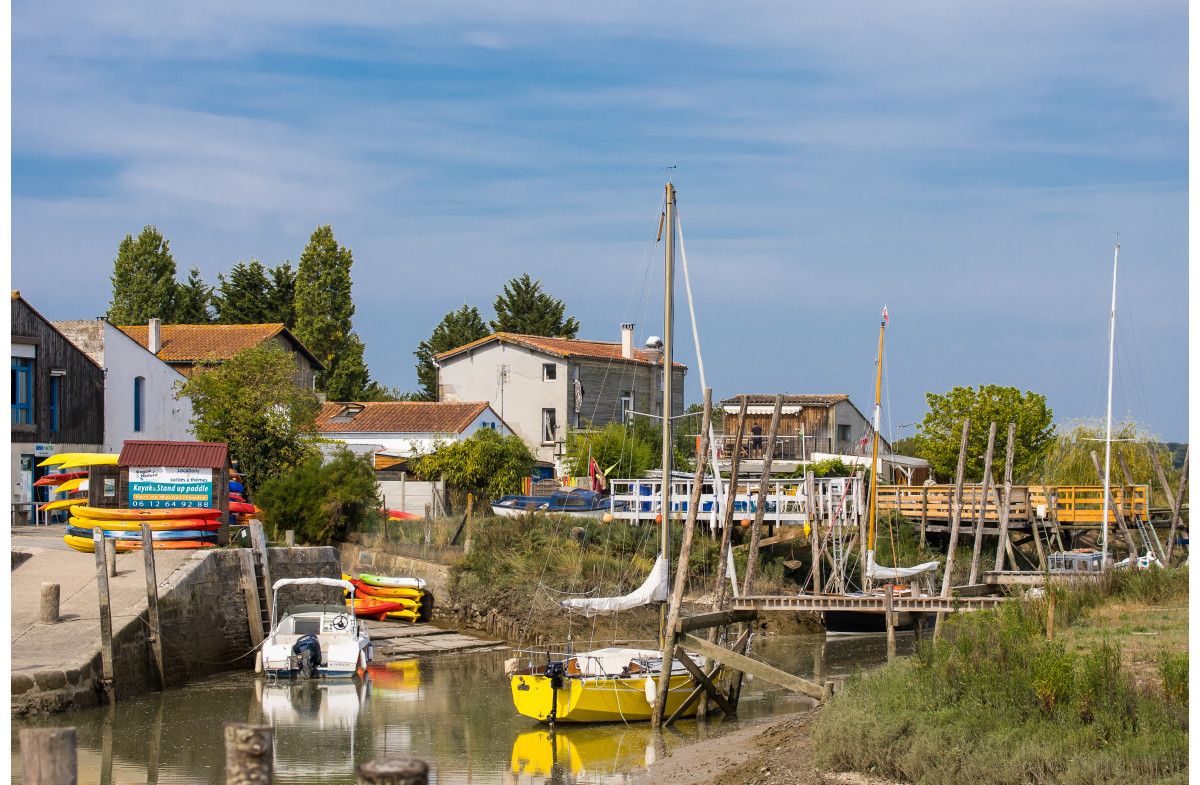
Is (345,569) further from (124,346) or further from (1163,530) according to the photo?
(1163,530)

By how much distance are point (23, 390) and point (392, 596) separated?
43.6 feet

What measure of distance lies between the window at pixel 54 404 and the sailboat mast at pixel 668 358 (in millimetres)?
22042

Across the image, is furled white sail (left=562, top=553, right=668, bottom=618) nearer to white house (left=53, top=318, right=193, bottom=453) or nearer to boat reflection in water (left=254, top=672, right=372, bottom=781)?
boat reflection in water (left=254, top=672, right=372, bottom=781)

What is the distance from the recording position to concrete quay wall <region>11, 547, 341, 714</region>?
776 inches

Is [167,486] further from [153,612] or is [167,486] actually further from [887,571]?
[887,571]

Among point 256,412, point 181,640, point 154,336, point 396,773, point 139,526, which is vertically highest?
point 154,336

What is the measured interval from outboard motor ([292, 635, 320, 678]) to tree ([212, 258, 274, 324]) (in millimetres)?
51513

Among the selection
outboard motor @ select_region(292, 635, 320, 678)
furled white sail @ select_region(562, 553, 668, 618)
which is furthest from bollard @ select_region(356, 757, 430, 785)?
outboard motor @ select_region(292, 635, 320, 678)

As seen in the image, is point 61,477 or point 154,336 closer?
point 61,477

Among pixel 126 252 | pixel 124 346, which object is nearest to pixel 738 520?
pixel 124 346

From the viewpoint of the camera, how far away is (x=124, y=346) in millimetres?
41125

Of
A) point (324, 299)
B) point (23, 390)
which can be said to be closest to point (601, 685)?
point (23, 390)

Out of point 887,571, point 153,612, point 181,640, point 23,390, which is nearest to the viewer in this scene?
point 153,612

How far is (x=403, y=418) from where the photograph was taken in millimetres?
52750
